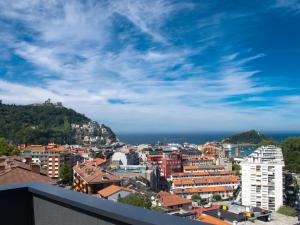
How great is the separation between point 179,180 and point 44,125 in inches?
1750

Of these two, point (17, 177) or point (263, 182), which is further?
point (263, 182)

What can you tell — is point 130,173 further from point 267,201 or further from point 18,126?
point 18,126

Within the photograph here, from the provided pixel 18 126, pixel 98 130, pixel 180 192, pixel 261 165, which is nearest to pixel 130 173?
pixel 180 192

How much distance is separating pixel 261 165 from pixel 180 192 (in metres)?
7.20

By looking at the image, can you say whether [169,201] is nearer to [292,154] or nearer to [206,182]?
[206,182]

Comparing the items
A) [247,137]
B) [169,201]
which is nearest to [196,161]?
[169,201]

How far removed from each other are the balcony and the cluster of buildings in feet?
24.1

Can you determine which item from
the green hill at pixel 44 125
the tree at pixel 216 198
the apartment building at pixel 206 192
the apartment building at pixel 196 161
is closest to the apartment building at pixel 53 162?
the apartment building at pixel 206 192

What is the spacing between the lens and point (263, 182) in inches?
837

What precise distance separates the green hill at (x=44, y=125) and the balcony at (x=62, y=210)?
50.4 metres

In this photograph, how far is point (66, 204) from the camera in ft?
4.54

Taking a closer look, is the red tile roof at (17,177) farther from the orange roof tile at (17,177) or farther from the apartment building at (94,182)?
the apartment building at (94,182)

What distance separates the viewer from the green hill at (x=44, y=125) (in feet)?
167

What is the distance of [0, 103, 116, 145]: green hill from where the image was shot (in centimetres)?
5091
